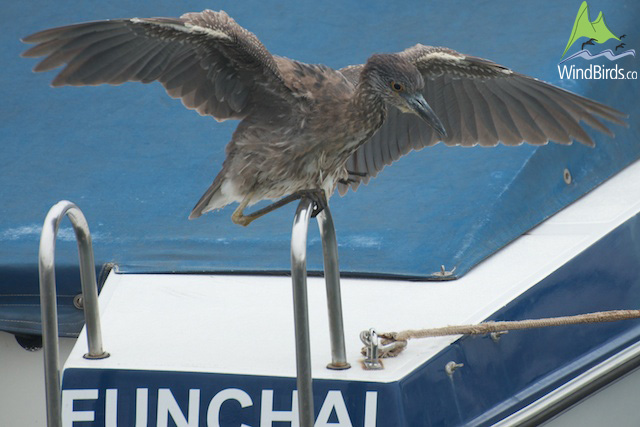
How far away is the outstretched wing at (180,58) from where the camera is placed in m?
2.79

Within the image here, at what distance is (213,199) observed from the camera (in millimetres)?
3270

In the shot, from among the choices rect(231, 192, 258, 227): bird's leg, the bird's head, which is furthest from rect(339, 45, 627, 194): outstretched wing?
rect(231, 192, 258, 227): bird's leg

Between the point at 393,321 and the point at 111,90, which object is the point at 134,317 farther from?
the point at 111,90

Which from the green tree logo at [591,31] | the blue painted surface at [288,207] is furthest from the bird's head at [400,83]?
the green tree logo at [591,31]

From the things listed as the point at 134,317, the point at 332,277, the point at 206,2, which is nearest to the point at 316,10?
the point at 206,2

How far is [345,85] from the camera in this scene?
3254mm

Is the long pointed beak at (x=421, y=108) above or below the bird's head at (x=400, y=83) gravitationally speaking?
below

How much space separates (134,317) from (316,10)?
2.12 m

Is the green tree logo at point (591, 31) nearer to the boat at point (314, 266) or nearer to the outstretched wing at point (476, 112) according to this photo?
the boat at point (314, 266)

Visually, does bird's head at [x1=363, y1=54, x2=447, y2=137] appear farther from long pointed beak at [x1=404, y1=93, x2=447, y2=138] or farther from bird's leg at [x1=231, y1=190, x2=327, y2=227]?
bird's leg at [x1=231, y1=190, x2=327, y2=227]

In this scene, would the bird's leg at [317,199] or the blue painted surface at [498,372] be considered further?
the bird's leg at [317,199]

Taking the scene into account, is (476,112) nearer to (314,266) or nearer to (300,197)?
(314,266)

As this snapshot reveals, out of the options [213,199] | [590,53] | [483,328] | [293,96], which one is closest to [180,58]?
[293,96]

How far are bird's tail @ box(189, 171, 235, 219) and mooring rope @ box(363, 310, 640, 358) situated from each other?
96cm
